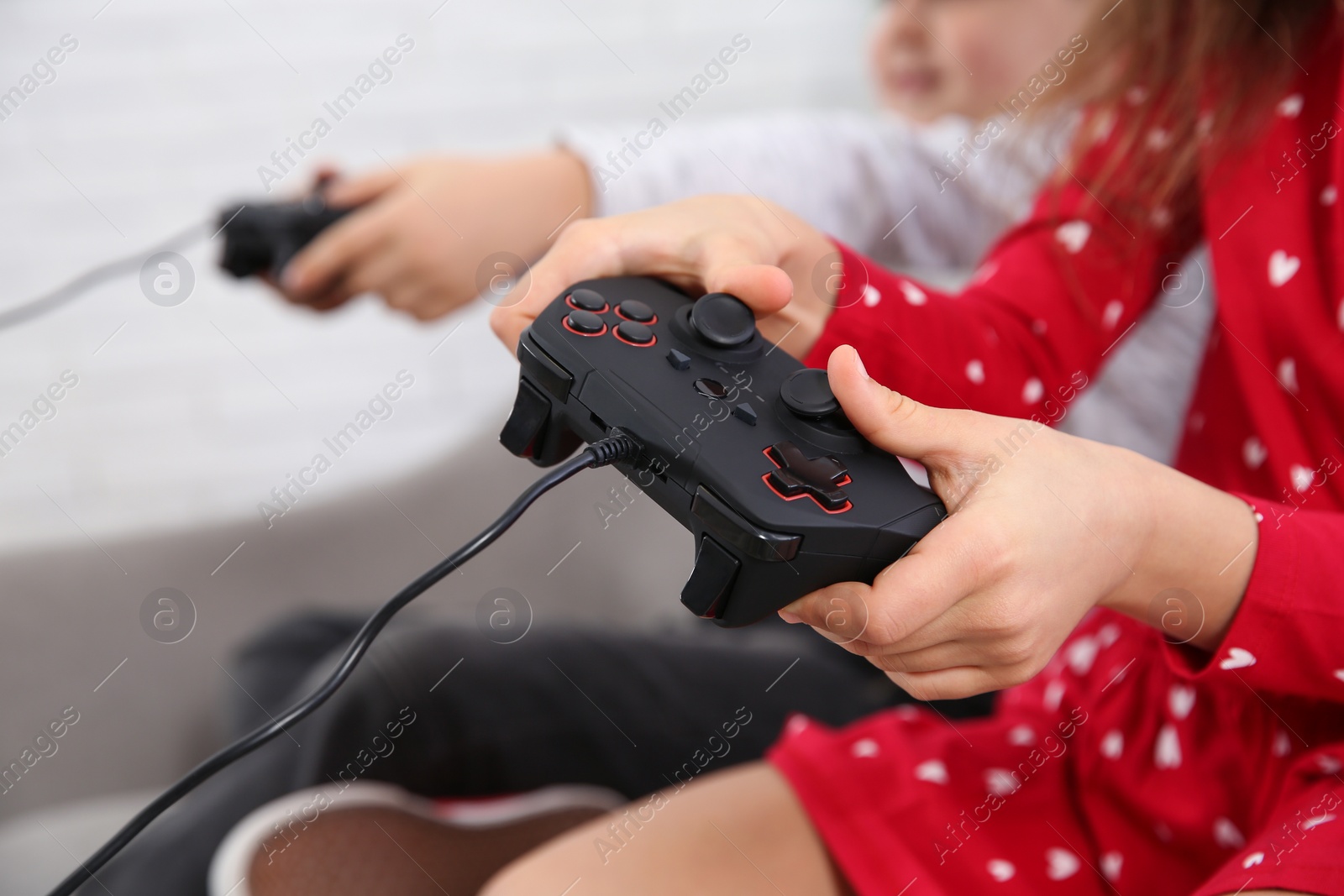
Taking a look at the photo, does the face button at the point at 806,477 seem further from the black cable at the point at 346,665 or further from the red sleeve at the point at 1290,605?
the red sleeve at the point at 1290,605

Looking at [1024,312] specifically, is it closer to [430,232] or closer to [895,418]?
[895,418]

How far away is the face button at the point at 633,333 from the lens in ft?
1.19

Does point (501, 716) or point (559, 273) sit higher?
point (559, 273)

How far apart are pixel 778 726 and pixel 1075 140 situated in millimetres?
431

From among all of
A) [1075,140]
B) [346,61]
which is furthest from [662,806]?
[346,61]

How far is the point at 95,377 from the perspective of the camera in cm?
115

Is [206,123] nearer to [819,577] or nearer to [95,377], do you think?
[95,377]

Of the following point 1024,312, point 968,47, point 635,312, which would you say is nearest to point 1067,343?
point 1024,312

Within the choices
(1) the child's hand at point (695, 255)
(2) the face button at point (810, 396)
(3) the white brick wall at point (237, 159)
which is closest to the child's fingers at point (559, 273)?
(1) the child's hand at point (695, 255)

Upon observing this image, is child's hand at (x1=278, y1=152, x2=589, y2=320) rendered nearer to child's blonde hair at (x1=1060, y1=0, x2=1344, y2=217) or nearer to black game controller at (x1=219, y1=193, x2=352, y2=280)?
black game controller at (x1=219, y1=193, x2=352, y2=280)

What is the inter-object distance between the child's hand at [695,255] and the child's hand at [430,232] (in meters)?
0.24

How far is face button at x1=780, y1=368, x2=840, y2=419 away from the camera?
1.14ft

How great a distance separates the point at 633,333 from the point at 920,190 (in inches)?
21.1

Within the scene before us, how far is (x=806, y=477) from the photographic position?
0.32 m
